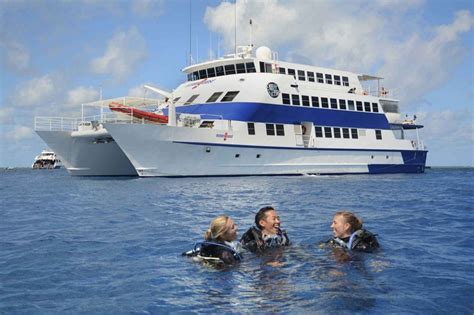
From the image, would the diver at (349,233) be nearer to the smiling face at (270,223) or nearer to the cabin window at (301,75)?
the smiling face at (270,223)

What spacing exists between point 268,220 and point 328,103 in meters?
24.2

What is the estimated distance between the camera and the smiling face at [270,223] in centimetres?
698

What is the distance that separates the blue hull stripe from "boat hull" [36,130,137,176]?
484cm

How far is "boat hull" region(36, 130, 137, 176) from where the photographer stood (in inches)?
1032

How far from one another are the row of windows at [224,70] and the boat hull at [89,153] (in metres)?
7.38

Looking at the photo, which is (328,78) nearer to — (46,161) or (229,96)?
(229,96)

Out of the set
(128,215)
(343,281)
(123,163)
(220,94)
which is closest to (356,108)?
(220,94)

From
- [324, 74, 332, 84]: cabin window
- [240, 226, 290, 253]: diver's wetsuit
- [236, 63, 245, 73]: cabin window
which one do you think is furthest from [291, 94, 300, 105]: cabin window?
[240, 226, 290, 253]: diver's wetsuit

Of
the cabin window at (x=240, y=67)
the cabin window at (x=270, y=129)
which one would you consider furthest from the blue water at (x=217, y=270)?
the cabin window at (x=240, y=67)

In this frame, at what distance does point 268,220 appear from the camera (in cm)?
701

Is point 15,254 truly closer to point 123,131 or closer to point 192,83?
point 123,131

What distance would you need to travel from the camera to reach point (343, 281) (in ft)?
17.6

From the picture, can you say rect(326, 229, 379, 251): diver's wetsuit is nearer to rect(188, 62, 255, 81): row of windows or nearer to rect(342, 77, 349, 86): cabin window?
rect(188, 62, 255, 81): row of windows

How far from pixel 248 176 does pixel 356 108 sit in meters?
11.0
